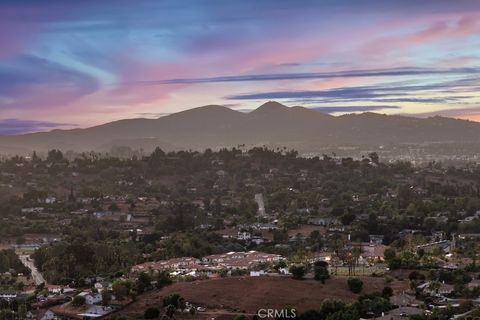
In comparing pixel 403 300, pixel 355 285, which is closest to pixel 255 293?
pixel 355 285

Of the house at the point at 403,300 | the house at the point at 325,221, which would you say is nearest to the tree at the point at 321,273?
the house at the point at 403,300

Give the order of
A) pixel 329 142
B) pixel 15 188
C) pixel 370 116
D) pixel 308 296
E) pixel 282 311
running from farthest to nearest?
pixel 370 116 → pixel 329 142 → pixel 15 188 → pixel 308 296 → pixel 282 311

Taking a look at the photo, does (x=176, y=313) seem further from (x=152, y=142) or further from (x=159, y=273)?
(x=152, y=142)

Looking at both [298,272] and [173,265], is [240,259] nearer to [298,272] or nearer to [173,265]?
[173,265]

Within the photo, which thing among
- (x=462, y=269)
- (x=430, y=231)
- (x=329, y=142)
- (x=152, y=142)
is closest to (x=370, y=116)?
(x=329, y=142)

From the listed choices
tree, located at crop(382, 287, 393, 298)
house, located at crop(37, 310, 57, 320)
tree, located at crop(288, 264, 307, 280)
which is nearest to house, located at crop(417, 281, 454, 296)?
tree, located at crop(382, 287, 393, 298)

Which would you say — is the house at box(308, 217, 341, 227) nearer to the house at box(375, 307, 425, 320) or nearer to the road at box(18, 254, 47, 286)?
the road at box(18, 254, 47, 286)
